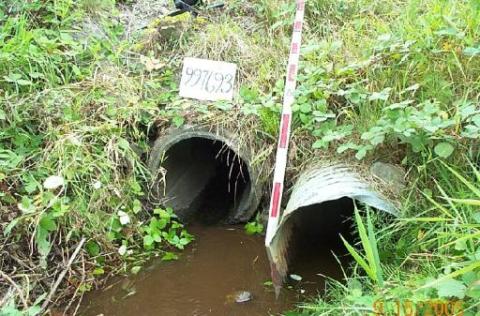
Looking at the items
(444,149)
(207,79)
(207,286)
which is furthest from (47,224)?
(444,149)

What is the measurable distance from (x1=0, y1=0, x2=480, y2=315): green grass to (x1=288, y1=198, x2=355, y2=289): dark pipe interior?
23 centimetres

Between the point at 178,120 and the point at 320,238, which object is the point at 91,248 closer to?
the point at 178,120

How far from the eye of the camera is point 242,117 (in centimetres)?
365

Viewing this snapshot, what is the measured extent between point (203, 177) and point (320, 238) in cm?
131

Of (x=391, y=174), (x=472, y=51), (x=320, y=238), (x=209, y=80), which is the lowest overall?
(x=320, y=238)

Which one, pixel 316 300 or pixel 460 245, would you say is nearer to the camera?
pixel 460 245

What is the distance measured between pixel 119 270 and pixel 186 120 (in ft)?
3.40

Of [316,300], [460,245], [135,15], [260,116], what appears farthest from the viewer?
[135,15]

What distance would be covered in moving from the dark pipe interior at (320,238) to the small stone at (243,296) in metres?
0.31

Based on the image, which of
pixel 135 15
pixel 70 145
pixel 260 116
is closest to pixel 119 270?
pixel 70 145

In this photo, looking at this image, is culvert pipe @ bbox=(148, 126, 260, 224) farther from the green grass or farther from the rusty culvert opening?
the rusty culvert opening

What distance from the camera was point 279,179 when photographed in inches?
130

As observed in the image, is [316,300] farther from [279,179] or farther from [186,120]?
[186,120]

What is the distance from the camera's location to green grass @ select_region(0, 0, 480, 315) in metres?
2.73
